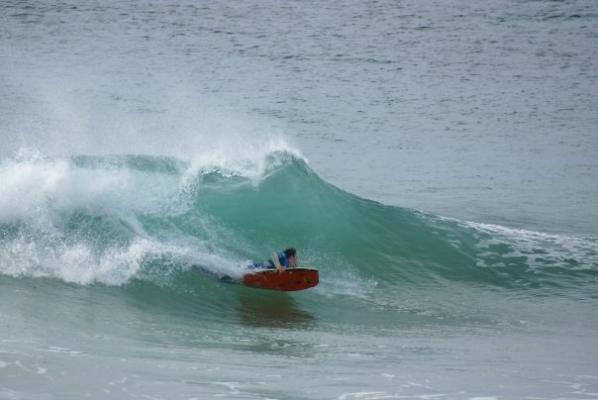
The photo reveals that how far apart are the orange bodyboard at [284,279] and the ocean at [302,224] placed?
0.65ft

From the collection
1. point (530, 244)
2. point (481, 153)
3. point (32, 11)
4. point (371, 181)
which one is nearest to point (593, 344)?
point (530, 244)

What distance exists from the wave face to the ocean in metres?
0.04

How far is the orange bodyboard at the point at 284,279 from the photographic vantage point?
1442cm

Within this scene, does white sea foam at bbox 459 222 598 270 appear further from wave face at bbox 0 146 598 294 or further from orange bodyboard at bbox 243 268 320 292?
orange bodyboard at bbox 243 268 320 292

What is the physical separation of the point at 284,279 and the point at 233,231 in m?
3.65

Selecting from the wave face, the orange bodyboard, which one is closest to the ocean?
the wave face

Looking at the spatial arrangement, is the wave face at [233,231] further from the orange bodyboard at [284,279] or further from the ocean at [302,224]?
the orange bodyboard at [284,279]

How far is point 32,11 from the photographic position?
49.5 metres

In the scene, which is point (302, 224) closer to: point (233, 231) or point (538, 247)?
point (233, 231)

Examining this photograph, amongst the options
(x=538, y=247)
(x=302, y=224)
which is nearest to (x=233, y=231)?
(x=302, y=224)

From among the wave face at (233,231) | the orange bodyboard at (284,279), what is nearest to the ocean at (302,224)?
the wave face at (233,231)

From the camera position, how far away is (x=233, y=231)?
58.9ft

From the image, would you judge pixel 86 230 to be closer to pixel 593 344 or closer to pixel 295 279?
pixel 295 279

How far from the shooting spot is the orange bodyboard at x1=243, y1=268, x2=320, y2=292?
14422mm
